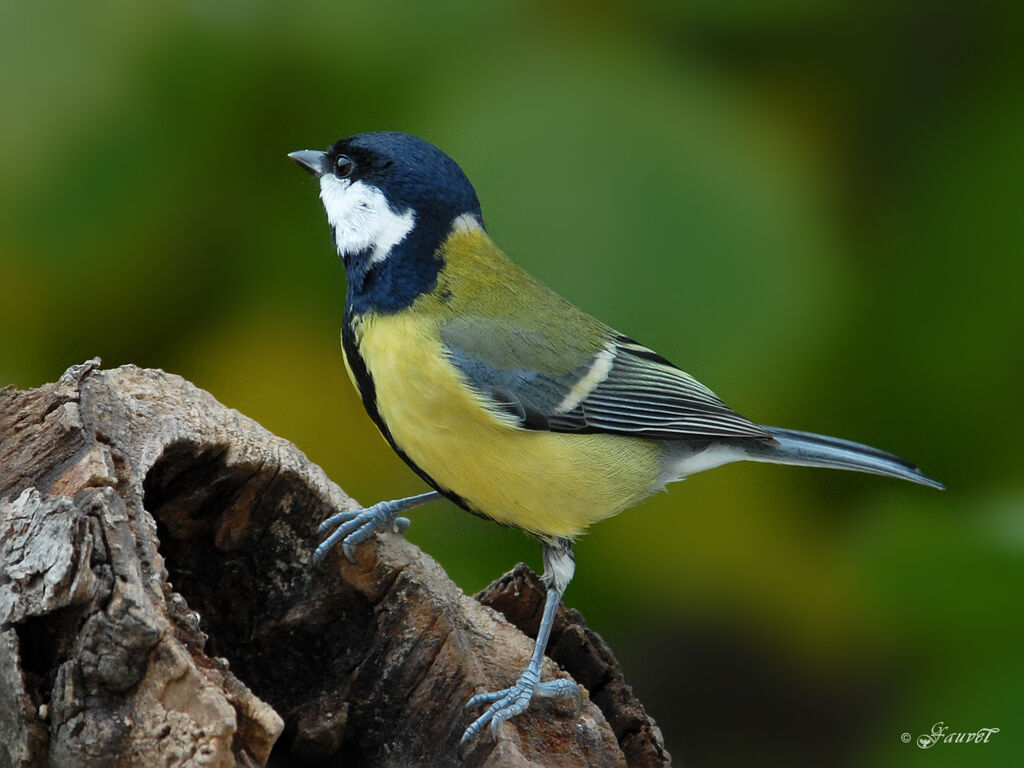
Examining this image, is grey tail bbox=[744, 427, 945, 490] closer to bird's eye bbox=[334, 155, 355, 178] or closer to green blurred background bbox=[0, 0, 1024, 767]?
green blurred background bbox=[0, 0, 1024, 767]

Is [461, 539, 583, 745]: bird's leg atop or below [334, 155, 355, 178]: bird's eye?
below

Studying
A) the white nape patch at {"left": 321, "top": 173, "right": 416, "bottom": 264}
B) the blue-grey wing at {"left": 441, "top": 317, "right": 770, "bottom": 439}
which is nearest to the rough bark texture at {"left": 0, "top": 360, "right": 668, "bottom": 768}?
the blue-grey wing at {"left": 441, "top": 317, "right": 770, "bottom": 439}

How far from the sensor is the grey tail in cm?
162

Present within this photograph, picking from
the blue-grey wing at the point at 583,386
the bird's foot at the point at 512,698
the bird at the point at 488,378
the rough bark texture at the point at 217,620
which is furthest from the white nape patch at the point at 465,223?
the bird's foot at the point at 512,698

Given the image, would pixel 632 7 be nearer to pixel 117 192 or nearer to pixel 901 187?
pixel 901 187

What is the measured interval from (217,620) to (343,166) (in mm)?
613

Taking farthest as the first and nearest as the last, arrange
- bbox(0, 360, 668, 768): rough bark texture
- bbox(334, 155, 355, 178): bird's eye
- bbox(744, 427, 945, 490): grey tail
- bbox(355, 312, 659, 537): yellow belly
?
bbox(744, 427, 945, 490): grey tail < bbox(334, 155, 355, 178): bird's eye < bbox(355, 312, 659, 537): yellow belly < bbox(0, 360, 668, 768): rough bark texture

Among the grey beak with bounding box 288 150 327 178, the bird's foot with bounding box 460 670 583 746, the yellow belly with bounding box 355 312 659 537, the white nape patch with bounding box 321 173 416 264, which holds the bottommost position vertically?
the bird's foot with bounding box 460 670 583 746

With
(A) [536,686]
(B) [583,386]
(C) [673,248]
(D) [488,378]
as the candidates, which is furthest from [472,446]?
(C) [673,248]

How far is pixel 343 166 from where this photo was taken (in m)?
1.52

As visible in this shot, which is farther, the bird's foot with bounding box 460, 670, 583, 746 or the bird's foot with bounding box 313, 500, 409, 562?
the bird's foot with bounding box 313, 500, 409, 562

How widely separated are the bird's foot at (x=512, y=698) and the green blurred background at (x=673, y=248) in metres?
0.51

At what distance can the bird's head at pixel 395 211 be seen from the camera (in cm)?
147

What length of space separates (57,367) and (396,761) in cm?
87
